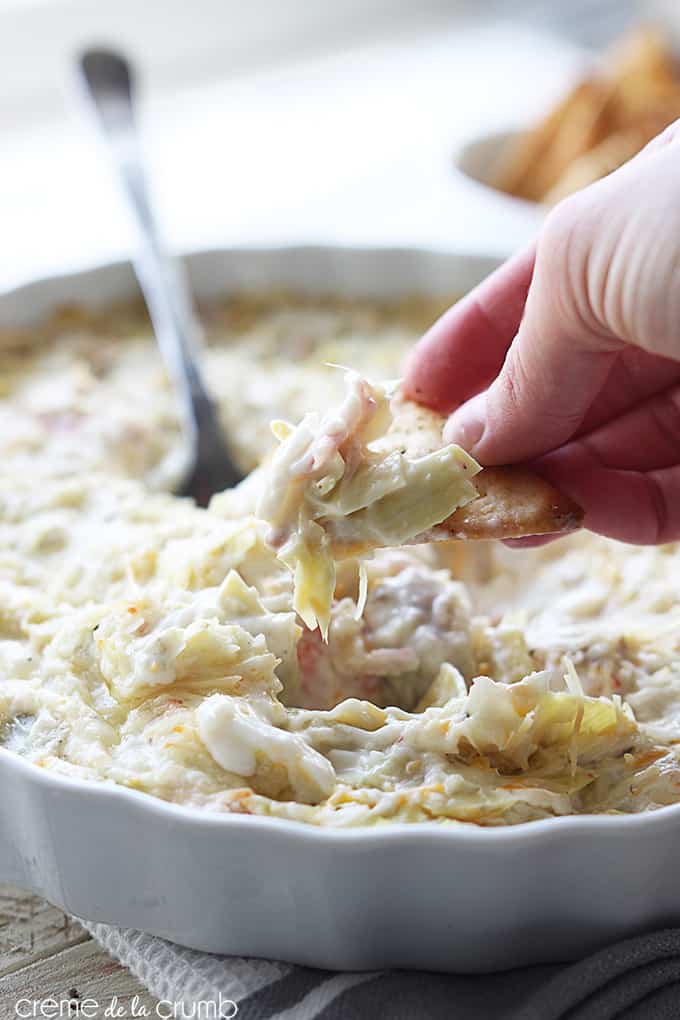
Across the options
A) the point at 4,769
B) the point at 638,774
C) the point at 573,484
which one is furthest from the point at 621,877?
the point at 4,769

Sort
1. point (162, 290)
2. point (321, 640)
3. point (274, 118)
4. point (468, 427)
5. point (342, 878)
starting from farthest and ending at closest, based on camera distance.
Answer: point (274, 118)
point (162, 290)
point (321, 640)
point (468, 427)
point (342, 878)

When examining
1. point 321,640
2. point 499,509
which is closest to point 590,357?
point 499,509

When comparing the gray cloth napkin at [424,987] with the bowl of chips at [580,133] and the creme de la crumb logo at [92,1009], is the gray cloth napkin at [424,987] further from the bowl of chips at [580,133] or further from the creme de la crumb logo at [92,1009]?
the bowl of chips at [580,133]

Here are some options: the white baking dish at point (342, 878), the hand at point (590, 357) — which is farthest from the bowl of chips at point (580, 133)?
the white baking dish at point (342, 878)

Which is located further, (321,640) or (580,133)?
(580,133)

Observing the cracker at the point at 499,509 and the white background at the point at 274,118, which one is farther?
the white background at the point at 274,118

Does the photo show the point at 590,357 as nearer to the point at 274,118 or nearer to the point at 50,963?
the point at 50,963

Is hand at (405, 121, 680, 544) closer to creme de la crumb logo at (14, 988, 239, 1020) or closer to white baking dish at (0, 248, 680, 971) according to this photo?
white baking dish at (0, 248, 680, 971)
